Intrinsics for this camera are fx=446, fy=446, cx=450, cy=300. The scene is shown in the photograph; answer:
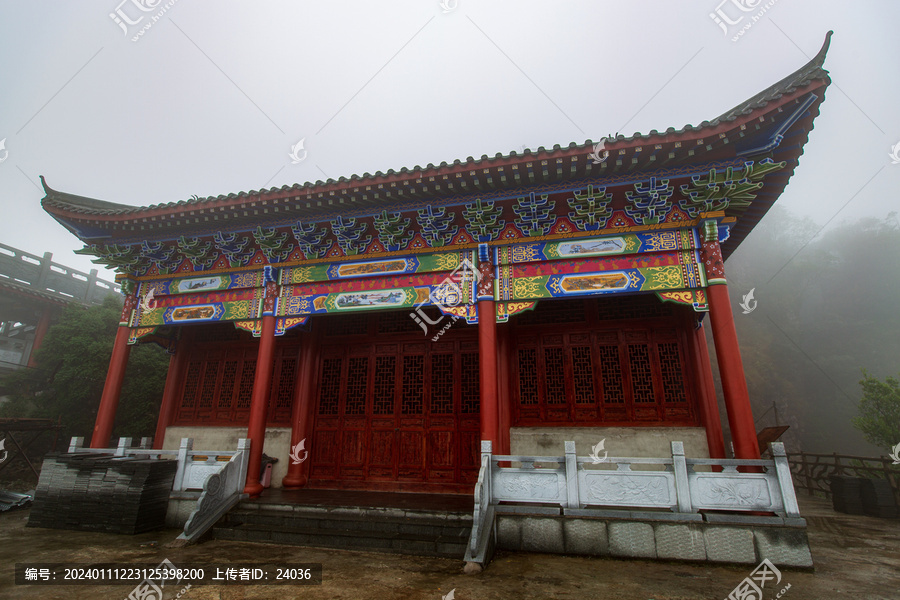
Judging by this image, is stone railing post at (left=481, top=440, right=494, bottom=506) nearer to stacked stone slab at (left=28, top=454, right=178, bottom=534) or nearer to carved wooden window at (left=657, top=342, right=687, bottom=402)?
carved wooden window at (left=657, top=342, right=687, bottom=402)

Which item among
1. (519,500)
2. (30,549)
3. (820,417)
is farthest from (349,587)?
(820,417)

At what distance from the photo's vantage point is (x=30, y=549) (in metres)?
5.18

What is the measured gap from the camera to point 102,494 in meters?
6.12

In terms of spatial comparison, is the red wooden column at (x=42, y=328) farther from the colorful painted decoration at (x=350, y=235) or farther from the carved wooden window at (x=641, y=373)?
the carved wooden window at (x=641, y=373)

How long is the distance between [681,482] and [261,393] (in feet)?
20.2

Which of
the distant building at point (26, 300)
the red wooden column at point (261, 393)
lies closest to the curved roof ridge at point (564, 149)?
the red wooden column at point (261, 393)

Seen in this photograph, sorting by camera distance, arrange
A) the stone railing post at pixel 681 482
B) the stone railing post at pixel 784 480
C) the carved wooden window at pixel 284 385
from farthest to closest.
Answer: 1. the carved wooden window at pixel 284 385
2. the stone railing post at pixel 681 482
3. the stone railing post at pixel 784 480

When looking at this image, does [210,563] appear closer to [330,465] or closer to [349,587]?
[349,587]

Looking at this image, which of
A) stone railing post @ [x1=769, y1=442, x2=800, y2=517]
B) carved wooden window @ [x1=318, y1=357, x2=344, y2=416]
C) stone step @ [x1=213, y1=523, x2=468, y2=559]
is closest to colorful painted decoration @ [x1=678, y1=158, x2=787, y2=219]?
stone railing post @ [x1=769, y1=442, x2=800, y2=517]

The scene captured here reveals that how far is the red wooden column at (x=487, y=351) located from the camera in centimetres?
625

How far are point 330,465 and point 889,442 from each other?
13126 mm

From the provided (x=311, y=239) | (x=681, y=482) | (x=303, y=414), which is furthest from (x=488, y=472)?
(x=311, y=239)

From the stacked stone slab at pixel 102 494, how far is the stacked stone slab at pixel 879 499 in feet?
42.1

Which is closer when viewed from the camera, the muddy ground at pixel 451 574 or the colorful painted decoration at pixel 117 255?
the muddy ground at pixel 451 574
